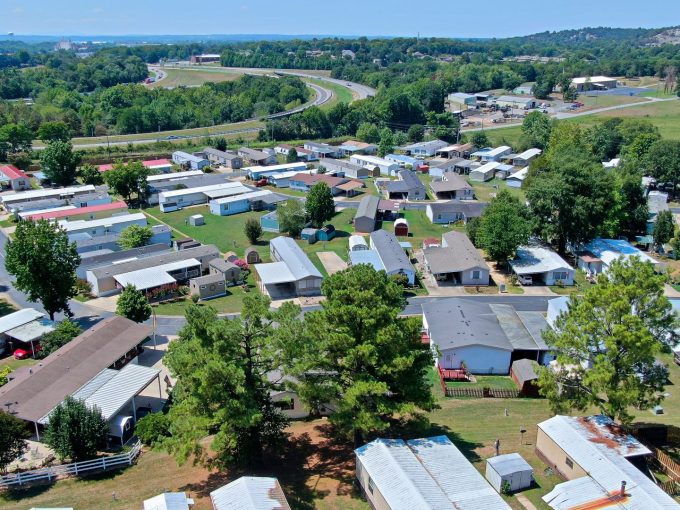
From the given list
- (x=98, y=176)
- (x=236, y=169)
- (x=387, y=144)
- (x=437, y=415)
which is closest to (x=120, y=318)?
(x=437, y=415)

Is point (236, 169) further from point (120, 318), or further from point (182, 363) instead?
point (182, 363)

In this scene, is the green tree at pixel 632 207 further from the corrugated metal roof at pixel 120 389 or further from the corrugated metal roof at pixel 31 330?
the corrugated metal roof at pixel 31 330

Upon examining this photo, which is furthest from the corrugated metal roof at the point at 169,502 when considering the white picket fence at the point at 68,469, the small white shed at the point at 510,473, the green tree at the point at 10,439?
the small white shed at the point at 510,473

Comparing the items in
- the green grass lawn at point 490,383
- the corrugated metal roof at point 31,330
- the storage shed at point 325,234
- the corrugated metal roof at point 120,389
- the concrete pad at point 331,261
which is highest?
the storage shed at point 325,234

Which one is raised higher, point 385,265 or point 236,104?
point 236,104

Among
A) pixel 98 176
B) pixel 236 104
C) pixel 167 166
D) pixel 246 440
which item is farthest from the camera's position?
pixel 236 104

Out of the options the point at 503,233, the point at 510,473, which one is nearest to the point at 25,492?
the point at 510,473
